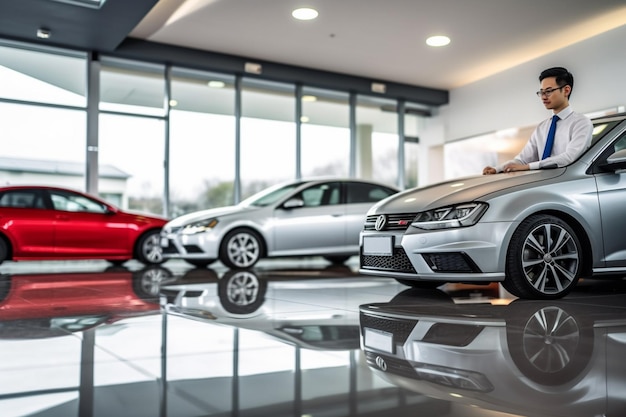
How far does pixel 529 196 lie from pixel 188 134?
8.64 metres

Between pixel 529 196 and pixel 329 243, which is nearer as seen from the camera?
pixel 529 196

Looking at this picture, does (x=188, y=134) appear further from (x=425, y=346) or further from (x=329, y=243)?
(x=425, y=346)

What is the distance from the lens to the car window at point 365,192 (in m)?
8.91

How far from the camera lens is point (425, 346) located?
2760 millimetres

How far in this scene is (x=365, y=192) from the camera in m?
9.02

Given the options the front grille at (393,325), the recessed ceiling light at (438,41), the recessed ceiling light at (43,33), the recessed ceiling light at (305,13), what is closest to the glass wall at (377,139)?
the recessed ceiling light at (438,41)

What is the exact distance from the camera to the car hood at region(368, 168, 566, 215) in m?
4.33

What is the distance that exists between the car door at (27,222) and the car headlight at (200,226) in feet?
6.25

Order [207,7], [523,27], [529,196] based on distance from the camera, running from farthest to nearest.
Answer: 1. [523,27]
2. [207,7]
3. [529,196]

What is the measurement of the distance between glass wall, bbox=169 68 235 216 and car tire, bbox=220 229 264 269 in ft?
12.2

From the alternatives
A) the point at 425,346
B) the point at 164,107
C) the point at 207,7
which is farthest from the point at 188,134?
the point at 425,346

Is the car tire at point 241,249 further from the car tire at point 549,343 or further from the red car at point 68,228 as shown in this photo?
the car tire at point 549,343

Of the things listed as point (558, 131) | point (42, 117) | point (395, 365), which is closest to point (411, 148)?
point (42, 117)

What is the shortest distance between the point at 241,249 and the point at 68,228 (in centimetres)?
245
